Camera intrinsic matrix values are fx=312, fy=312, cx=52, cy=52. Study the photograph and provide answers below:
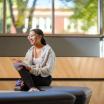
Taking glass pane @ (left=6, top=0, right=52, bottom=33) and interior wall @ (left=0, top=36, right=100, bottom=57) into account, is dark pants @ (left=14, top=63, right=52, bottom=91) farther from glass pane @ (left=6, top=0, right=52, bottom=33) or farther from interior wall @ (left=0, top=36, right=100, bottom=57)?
glass pane @ (left=6, top=0, right=52, bottom=33)

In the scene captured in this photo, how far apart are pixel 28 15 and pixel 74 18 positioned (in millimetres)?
961

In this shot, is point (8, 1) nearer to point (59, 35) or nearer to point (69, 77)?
point (59, 35)

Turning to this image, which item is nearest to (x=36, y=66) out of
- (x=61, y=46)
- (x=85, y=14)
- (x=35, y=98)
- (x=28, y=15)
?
(x=35, y=98)

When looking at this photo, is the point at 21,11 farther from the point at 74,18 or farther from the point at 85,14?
the point at 85,14

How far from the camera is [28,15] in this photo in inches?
255

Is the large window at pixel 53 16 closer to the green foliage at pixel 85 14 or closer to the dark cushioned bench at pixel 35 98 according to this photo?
the green foliage at pixel 85 14

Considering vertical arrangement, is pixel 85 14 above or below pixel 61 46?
above

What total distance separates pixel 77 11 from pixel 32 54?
9.04 ft

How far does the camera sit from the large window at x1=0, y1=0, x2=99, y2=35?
21.2ft

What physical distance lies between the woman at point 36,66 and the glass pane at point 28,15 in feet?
Answer: 8.02

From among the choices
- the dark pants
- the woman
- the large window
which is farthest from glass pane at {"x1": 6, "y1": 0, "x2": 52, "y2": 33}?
the dark pants

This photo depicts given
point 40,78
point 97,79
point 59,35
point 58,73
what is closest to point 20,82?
point 40,78

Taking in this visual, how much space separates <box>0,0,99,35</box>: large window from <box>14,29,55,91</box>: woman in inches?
96.6

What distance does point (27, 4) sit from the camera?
6.48m
